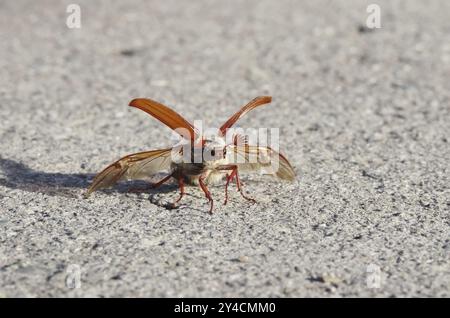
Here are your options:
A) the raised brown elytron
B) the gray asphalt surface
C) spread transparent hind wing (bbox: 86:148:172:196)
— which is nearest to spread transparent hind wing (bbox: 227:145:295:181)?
the raised brown elytron

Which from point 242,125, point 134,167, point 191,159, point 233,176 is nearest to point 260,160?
point 233,176

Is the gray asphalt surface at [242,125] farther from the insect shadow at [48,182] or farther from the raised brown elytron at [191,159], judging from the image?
the raised brown elytron at [191,159]

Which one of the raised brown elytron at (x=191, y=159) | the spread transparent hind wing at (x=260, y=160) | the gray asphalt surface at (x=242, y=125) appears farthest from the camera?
the spread transparent hind wing at (x=260, y=160)

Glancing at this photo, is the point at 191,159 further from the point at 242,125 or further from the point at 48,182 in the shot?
the point at 242,125

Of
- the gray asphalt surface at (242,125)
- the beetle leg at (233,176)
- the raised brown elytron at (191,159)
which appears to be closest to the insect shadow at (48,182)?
the gray asphalt surface at (242,125)

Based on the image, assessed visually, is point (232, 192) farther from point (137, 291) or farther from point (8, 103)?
point (8, 103)

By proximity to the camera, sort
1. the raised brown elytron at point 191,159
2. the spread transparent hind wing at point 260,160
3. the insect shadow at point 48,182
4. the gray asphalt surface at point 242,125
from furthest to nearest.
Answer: the insect shadow at point 48,182, the spread transparent hind wing at point 260,160, the raised brown elytron at point 191,159, the gray asphalt surface at point 242,125

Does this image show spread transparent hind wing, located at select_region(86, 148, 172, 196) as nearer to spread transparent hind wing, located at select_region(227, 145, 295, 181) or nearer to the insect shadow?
the insect shadow
